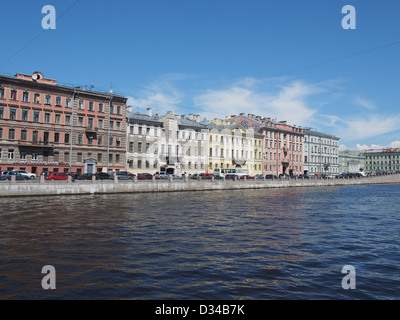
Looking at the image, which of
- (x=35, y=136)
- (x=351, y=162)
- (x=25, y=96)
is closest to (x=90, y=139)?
(x=35, y=136)

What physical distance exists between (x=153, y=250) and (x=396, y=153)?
548 feet

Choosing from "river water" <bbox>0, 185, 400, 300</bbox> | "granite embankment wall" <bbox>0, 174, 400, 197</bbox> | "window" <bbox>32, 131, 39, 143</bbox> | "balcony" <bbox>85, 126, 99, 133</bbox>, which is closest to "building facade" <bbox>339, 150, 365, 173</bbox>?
"granite embankment wall" <bbox>0, 174, 400, 197</bbox>

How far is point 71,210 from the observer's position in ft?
82.2

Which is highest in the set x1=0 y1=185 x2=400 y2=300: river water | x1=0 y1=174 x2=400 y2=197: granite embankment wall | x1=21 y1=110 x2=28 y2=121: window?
x1=21 y1=110 x2=28 y2=121: window

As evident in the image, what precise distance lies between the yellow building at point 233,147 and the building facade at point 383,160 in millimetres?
94178

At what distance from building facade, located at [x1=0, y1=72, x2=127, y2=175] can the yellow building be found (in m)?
22.0

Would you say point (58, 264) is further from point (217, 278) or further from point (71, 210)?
point (71, 210)

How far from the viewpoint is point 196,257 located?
40.4ft

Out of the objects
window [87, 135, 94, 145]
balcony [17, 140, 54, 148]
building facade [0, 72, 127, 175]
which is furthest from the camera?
Answer: window [87, 135, 94, 145]

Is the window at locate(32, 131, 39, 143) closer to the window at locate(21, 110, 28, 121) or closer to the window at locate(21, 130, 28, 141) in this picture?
the window at locate(21, 130, 28, 141)

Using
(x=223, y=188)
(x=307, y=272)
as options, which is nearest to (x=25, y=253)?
(x=307, y=272)

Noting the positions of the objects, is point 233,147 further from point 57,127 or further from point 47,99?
point 47,99

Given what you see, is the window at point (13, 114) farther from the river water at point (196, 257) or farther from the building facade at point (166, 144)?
the river water at point (196, 257)

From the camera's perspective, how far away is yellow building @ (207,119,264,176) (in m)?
78.5
